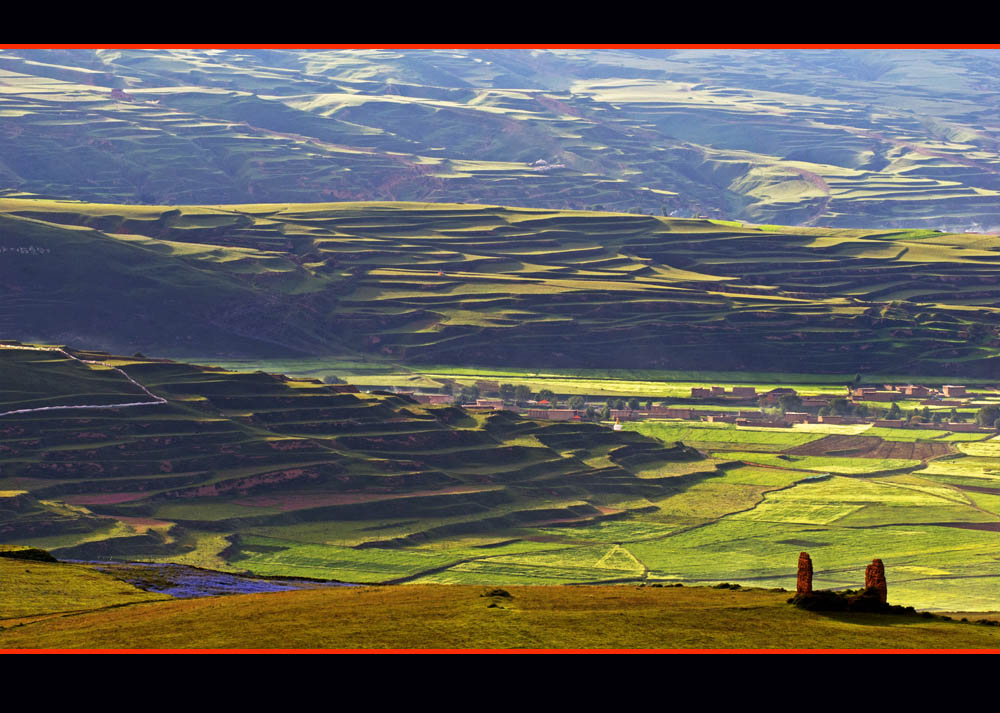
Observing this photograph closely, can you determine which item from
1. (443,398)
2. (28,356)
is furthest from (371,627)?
(443,398)

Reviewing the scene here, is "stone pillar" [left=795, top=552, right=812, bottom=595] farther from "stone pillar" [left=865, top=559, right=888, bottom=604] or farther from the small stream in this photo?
the small stream

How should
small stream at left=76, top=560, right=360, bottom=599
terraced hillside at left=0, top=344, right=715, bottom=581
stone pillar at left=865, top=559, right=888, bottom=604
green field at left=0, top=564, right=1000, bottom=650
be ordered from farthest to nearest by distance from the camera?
1. terraced hillside at left=0, top=344, right=715, bottom=581
2. small stream at left=76, top=560, right=360, bottom=599
3. stone pillar at left=865, top=559, right=888, bottom=604
4. green field at left=0, top=564, right=1000, bottom=650

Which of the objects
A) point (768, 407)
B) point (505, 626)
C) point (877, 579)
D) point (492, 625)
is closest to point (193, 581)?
point (492, 625)

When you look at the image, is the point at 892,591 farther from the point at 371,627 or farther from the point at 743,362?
the point at 743,362

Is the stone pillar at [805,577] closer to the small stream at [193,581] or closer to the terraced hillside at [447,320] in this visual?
the small stream at [193,581]

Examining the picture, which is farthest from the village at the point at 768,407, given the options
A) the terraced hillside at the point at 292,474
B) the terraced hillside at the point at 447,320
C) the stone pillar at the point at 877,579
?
the stone pillar at the point at 877,579

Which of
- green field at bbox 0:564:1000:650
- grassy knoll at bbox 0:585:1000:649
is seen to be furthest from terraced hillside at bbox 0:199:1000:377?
grassy knoll at bbox 0:585:1000:649
